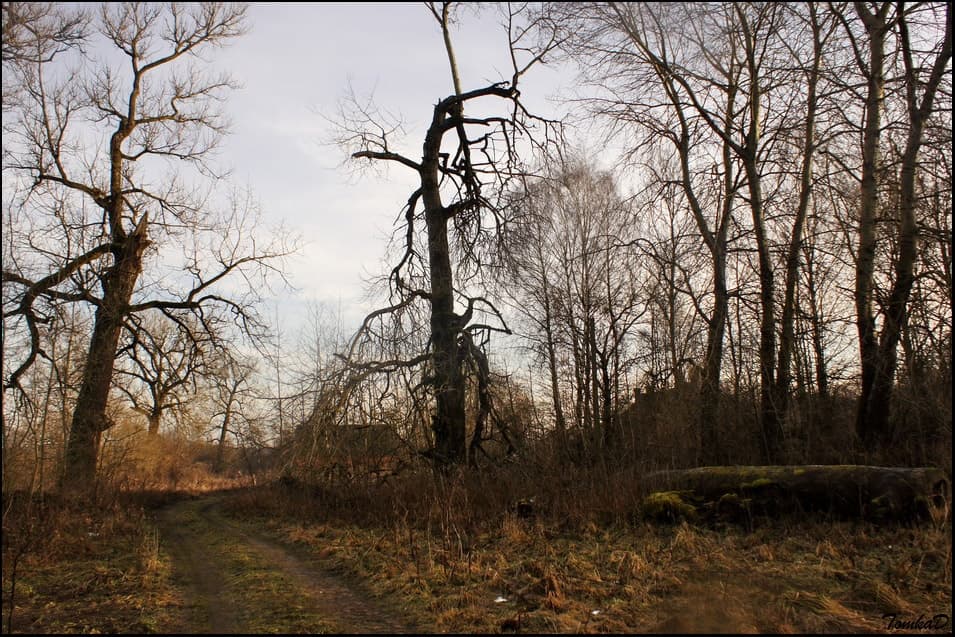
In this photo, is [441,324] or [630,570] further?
[441,324]

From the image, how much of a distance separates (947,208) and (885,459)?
4174 millimetres

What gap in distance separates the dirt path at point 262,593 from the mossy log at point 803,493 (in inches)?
187

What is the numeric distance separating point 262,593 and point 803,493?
709cm

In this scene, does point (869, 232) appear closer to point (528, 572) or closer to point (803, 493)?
point (803, 493)

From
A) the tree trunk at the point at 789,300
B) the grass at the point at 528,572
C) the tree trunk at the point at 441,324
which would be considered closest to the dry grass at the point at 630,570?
the grass at the point at 528,572

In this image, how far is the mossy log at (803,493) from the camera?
789cm

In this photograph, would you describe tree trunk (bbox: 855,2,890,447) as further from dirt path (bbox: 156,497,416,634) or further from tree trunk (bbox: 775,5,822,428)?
dirt path (bbox: 156,497,416,634)

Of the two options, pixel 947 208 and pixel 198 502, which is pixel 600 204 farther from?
pixel 198 502

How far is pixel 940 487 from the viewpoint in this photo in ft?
25.6

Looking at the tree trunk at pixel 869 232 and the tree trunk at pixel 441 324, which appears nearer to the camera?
the tree trunk at pixel 869 232

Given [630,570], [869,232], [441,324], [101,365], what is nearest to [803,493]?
[630,570]

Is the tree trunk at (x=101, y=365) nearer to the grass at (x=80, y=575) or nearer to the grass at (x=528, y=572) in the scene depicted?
the grass at (x=80, y=575)

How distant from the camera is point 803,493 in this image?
8766 mm

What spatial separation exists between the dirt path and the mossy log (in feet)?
15.5
